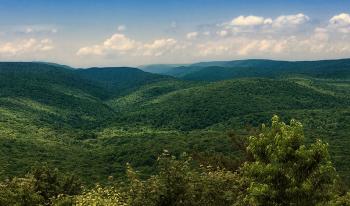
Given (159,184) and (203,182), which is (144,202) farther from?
(203,182)

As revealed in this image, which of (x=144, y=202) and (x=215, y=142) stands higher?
(x=144, y=202)

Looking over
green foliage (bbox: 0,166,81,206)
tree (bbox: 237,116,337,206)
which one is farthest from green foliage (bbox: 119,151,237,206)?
green foliage (bbox: 0,166,81,206)

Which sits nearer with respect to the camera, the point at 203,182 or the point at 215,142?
the point at 203,182

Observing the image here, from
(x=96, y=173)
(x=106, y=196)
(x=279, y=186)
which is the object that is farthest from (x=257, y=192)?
(x=96, y=173)

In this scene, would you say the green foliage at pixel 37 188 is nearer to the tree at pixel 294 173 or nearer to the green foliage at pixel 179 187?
the green foliage at pixel 179 187

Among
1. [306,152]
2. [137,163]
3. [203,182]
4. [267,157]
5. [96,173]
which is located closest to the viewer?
[306,152]

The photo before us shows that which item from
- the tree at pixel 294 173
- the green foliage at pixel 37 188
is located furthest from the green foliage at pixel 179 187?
the green foliage at pixel 37 188

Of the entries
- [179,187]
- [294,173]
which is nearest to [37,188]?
[179,187]

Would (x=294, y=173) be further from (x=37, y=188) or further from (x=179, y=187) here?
(x=37, y=188)

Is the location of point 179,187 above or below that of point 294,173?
below
